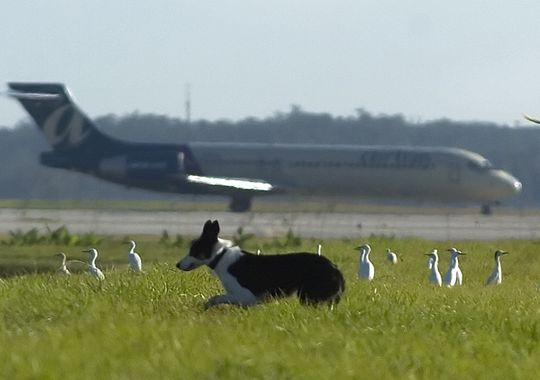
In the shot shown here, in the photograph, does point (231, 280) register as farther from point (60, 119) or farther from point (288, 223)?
point (60, 119)

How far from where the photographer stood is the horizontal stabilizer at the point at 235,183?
59.9 m

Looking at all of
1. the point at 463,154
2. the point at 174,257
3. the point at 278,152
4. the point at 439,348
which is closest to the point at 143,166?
the point at 278,152

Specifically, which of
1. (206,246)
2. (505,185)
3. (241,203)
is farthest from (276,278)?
(241,203)

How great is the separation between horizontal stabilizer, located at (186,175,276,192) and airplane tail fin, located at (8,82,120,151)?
470 cm

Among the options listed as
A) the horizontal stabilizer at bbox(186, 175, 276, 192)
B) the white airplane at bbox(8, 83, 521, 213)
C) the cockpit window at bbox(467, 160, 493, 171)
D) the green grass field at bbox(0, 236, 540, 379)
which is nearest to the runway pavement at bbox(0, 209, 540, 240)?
the white airplane at bbox(8, 83, 521, 213)

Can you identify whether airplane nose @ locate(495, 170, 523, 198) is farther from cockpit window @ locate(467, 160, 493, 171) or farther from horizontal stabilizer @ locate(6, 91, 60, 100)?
horizontal stabilizer @ locate(6, 91, 60, 100)

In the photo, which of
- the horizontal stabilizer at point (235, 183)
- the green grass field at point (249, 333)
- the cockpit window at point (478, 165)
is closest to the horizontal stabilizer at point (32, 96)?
the horizontal stabilizer at point (235, 183)

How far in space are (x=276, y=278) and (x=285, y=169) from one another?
160ft

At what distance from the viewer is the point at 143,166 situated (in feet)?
203

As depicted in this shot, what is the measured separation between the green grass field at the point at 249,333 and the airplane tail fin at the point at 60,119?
4842cm

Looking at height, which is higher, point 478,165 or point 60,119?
point 60,119

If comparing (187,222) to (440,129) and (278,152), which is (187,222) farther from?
(440,129)

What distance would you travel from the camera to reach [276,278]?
1195cm

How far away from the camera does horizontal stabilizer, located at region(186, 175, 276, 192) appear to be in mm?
59938
